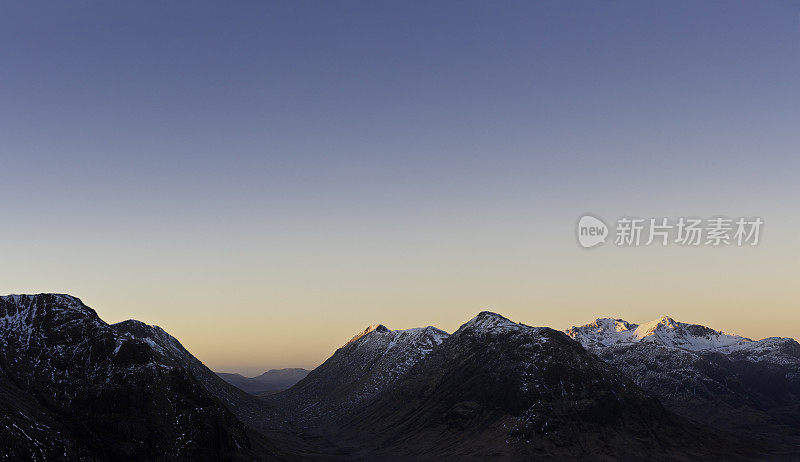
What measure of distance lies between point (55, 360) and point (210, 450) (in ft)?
211

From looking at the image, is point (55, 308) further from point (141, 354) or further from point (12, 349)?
point (141, 354)

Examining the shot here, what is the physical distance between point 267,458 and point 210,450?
2994 cm

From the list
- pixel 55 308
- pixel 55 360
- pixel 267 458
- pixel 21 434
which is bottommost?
pixel 267 458

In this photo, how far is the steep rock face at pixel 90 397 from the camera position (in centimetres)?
13512

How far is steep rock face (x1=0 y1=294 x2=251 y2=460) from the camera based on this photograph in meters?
135

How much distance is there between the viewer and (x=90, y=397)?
534 feet

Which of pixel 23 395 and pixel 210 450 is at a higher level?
pixel 23 395

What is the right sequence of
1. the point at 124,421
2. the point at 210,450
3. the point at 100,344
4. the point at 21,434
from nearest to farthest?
the point at 21,434 < the point at 124,421 < the point at 210,450 < the point at 100,344

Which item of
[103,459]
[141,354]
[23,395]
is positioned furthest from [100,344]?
[103,459]

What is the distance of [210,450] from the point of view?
17100 centimetres

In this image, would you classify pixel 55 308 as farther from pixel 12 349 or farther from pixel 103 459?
pixel 103 459

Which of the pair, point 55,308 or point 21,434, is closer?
point 21,434

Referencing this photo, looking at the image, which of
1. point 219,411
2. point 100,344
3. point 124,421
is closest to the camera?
point 124,421

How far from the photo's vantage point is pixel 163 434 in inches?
6393
